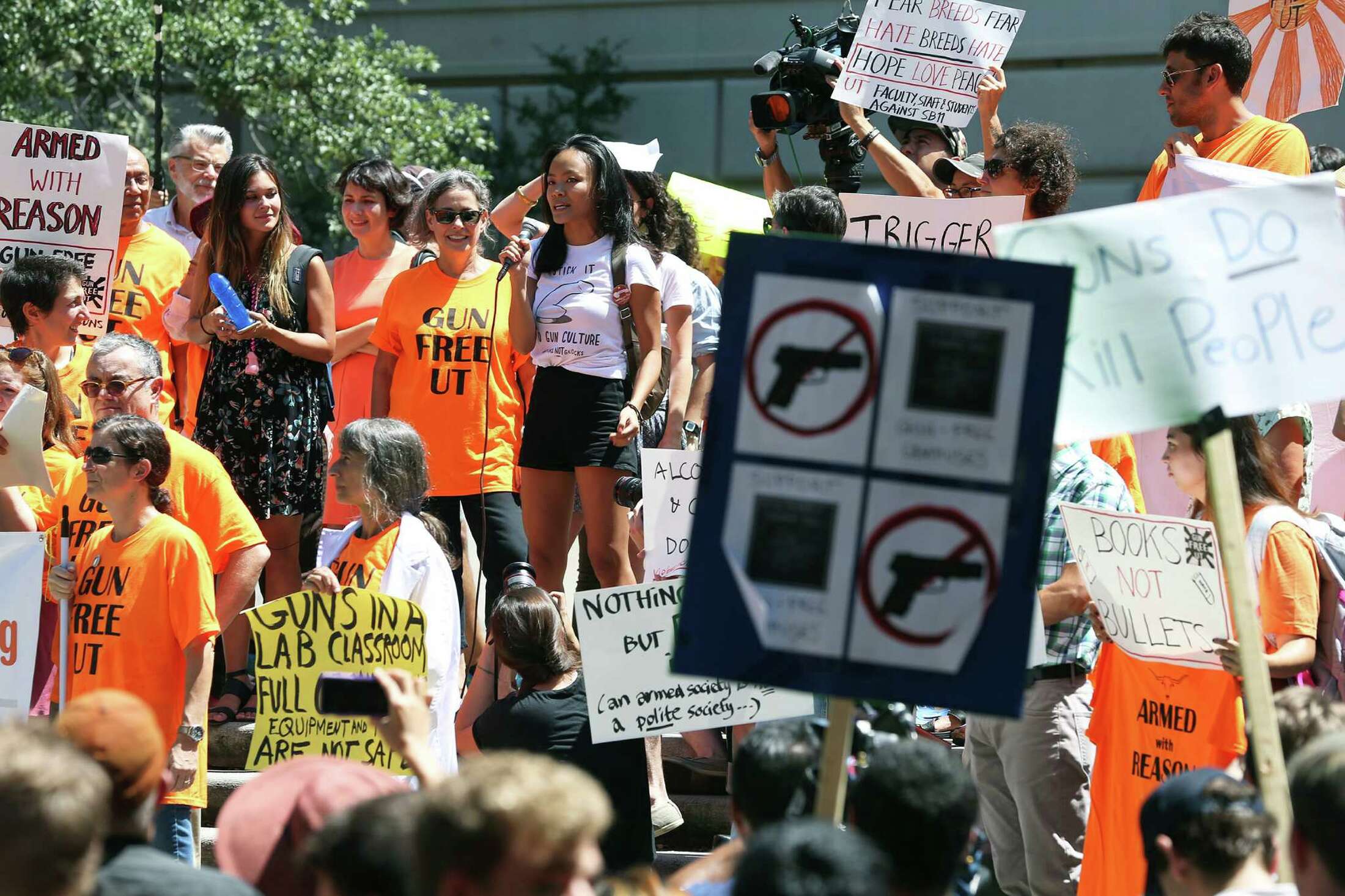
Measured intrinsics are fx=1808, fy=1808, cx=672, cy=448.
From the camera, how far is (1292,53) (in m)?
7.38

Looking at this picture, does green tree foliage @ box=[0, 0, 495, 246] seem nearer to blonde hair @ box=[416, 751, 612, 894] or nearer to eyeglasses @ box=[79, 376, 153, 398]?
eyeglasses @ box=[79, 376, 153, 398]

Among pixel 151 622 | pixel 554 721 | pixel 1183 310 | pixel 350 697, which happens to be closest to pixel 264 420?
pixel 151 622

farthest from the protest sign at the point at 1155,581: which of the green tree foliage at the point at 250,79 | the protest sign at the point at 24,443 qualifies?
the green tree foliage at the point at 250,79

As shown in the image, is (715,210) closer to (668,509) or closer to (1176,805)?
(668,509)

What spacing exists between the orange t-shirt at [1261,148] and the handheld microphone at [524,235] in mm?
2236

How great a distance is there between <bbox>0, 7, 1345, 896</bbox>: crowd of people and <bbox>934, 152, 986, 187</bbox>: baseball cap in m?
0.04

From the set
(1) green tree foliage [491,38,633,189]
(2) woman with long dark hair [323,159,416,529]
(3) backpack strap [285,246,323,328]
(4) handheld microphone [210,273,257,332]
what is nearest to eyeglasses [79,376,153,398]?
(4) handheld microphone [210,273,257,332]

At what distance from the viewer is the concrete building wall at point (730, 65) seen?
14.0 metres

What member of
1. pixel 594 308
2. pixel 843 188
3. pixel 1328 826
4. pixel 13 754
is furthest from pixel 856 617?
pixel 843 188

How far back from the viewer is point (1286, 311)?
350cm

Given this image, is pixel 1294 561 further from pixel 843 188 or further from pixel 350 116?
pixel 350 116

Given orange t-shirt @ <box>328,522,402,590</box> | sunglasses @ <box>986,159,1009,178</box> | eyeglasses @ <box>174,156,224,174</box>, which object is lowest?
orange t-shirt @ <box>328,522,402,590</box>

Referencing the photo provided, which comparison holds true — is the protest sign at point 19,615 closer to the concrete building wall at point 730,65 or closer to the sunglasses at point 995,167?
the sunglasses at point 995,167

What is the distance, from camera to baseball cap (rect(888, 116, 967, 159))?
7.88 meters
